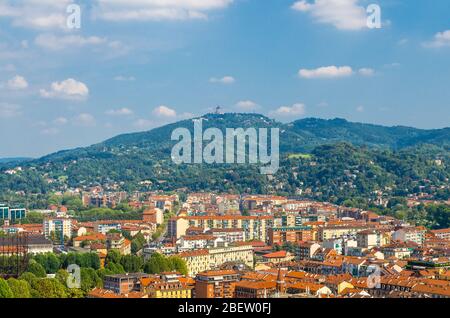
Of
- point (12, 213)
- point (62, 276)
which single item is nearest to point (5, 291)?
point (62, 276)

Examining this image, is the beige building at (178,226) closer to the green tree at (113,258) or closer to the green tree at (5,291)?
the green tree at (113,258)

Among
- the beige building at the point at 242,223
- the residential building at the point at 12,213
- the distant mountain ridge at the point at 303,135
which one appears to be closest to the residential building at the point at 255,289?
the beige building at the point at 242,223

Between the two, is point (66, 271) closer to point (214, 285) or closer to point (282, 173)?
point (214, 285)

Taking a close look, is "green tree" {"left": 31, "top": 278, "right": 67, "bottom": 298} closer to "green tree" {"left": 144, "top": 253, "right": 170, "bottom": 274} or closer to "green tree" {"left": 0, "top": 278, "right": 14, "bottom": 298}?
"green tree" {"left": 0, "top": 278, "right": 14, "bottom": 298}

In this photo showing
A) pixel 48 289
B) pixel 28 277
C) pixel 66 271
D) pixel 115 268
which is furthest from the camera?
pixel 115 268

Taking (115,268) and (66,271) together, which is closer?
(66,271)

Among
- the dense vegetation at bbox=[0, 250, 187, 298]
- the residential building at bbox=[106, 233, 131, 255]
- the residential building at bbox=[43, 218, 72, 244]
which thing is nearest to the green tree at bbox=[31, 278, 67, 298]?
the dense vegetation at bbox=[0, 250, 187, 298]

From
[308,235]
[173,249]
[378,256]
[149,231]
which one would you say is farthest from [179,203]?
[378,256]
